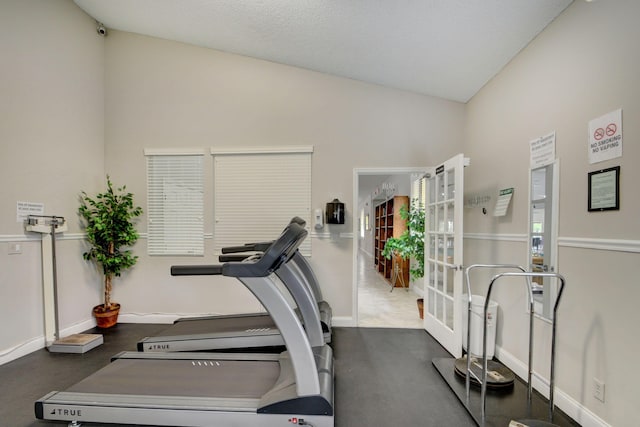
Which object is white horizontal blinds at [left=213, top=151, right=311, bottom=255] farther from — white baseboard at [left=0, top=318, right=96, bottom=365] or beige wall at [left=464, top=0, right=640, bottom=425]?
beige wall at [left=464, top=0, right=640, bottom=425]

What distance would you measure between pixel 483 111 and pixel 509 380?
2708 millimetres

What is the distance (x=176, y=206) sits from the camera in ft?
13.0

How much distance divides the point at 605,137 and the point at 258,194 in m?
3.38

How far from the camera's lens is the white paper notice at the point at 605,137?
5.47ft

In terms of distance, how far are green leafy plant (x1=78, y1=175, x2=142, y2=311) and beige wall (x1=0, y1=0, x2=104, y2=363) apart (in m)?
0.16

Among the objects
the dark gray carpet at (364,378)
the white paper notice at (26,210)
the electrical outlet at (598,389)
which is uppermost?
the white paper notice at (26,210)

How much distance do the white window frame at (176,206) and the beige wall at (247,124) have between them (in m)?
0.12

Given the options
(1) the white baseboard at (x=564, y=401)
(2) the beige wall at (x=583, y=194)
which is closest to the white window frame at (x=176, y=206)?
(2) the beige wall at (x=583, y=194)

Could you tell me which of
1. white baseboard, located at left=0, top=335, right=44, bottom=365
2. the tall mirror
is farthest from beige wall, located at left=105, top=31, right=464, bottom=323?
the tall mirror

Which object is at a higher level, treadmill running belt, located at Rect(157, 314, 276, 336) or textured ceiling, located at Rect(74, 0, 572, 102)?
textured ceiling, located at Rect(74, 0, 572, 102)

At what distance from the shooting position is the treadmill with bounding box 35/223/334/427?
1701mm

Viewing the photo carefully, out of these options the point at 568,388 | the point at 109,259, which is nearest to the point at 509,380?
the point at 568,388

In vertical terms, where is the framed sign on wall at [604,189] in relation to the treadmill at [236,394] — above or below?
above

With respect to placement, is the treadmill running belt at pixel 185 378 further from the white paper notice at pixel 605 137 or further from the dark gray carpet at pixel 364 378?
the white paper notice at pixel 605 137
